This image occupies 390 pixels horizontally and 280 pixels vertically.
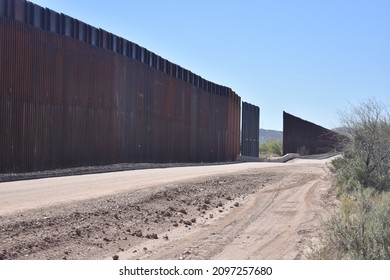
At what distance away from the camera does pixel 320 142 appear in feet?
292

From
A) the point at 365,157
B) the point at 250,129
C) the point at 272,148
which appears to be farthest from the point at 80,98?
the point at 272,148

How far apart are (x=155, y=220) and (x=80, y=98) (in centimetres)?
1930

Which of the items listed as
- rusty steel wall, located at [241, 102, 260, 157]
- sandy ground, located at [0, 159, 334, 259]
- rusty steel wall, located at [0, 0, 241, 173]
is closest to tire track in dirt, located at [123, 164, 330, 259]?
sandy ground, located at [0, 159, 334, 259]

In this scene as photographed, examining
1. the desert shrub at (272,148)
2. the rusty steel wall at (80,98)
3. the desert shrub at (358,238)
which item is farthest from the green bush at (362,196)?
the desert shrub at (272,148)

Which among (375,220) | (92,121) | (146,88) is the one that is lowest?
(375,220)

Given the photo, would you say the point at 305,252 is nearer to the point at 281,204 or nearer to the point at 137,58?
the point at 281,204

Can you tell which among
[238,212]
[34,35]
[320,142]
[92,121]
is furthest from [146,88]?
[320,142]

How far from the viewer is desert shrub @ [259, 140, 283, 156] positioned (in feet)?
299

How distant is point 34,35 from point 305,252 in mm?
20942

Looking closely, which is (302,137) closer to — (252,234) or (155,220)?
(155,220)

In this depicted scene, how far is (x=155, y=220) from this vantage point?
13156 millimetres

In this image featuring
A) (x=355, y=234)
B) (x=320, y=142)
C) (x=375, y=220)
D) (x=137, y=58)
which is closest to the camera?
(x=355, y=234)

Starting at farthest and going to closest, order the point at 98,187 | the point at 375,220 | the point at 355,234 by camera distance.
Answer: the point at 98,187, the point at 375,220, the point at 355,234

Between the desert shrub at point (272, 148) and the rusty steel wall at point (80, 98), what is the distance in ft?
139
